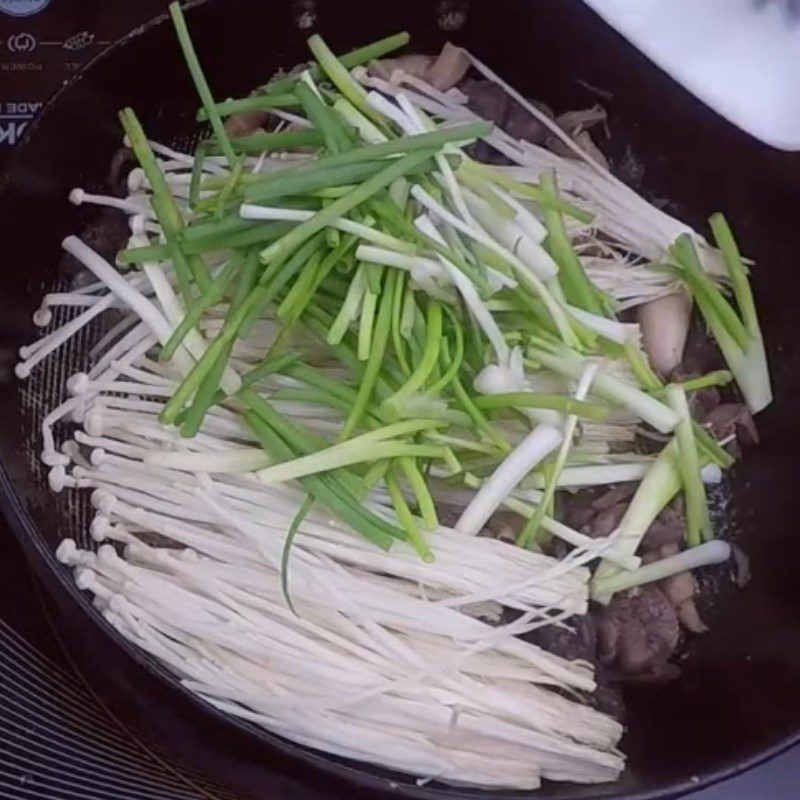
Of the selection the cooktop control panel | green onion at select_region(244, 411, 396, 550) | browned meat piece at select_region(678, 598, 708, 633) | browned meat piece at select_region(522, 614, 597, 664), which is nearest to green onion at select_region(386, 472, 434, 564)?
Answer: green onion at select_region(244, 411, 396, 550)

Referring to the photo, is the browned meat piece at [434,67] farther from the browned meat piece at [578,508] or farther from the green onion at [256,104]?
the browned meat piece at [578,508]

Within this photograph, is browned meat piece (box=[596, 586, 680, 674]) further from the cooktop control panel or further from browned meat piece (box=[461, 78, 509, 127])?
the cooktop control panel

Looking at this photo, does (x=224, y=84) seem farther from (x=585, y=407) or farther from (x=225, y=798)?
(x=225, y=798)

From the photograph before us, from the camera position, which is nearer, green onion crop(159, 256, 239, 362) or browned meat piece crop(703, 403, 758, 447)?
green onion crop(159, 256, 239, 362)

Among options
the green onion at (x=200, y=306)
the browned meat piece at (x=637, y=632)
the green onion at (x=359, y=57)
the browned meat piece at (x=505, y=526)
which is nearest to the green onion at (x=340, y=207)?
the green onion at (x=200, y=306)

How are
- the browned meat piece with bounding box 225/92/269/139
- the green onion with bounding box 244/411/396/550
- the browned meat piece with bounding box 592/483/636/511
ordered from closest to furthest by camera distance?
the green onion with bounding box 244/411/396/550 → the browned meat piece with bounding box 592/483/636/511 → the browned meat piece with bounding box 225/92/269/139

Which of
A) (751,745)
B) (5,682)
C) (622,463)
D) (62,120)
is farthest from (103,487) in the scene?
(751,745)
